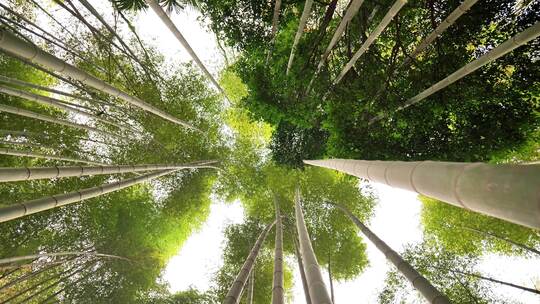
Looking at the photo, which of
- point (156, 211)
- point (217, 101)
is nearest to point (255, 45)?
point (217, 101)

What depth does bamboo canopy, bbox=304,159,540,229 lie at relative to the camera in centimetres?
110

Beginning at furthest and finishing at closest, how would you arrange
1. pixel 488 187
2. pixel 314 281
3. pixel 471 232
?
pixel 471 232 < pixel 314 281 < pixel 488 187

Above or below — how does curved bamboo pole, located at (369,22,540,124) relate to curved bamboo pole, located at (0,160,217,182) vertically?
above

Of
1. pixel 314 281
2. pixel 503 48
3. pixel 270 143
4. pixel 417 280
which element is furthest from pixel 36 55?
pixel 270 143

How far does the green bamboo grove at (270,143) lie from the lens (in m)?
4.15

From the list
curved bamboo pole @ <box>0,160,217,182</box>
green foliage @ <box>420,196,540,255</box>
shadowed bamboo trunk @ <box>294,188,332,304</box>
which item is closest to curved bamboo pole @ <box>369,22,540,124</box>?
shadowed bamboo trunk @ <box>294,188,332,304</box>

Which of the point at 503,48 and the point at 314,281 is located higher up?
the point at 503,48

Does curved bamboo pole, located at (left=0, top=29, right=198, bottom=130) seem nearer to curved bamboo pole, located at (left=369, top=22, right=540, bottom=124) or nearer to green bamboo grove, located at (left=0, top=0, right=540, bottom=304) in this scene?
green bamboo grove, located at (left=0, top=0, right=540, bottom=304)

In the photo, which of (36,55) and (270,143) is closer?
(36,55)

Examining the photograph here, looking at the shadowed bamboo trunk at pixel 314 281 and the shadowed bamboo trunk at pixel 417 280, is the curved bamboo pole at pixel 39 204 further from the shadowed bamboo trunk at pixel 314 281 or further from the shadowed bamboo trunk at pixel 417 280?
the shadowed bamboo trunk at pixel 417 280

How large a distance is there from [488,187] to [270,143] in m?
11.2

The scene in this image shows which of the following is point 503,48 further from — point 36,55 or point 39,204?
point 39,204

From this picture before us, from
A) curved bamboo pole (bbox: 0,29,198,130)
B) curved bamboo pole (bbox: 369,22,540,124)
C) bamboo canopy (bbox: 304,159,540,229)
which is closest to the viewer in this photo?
bamboo canopy (bbox: 304,159,540,229)

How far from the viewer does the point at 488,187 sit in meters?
1.27
